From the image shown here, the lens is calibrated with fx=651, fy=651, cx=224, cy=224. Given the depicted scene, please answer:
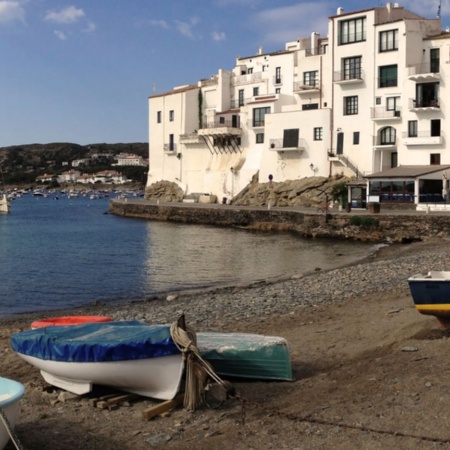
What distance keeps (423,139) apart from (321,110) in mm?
9886

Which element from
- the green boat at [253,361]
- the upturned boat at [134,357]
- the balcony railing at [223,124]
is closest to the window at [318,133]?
the balcony railing at [223,124]

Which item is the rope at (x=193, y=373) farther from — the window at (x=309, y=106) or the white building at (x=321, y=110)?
the window at (x=309, y=106)

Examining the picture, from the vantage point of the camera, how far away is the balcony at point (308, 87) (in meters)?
55.6

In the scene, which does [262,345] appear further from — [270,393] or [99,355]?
[99,355]

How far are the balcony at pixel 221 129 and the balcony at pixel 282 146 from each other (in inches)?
238

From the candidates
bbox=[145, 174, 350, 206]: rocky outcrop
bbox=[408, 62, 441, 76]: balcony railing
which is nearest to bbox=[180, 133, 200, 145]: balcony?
bbox=[145, 174, 350, 206]: rocky outcrop

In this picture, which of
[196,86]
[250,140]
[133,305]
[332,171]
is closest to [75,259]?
[133,305]

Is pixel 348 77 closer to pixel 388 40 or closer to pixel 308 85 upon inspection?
pixel 388 40

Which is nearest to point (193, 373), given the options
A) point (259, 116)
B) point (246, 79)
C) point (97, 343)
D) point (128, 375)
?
point (128, 375)

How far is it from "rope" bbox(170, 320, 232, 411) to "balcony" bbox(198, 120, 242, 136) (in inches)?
2165

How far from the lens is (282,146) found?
56.7m

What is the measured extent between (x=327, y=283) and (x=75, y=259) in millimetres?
18262

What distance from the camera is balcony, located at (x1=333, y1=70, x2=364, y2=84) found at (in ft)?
166

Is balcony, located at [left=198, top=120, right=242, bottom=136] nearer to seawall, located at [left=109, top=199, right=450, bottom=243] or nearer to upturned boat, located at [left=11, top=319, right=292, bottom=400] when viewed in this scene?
seawall, located at [left=109, top=199, right=450, bottom=243]
